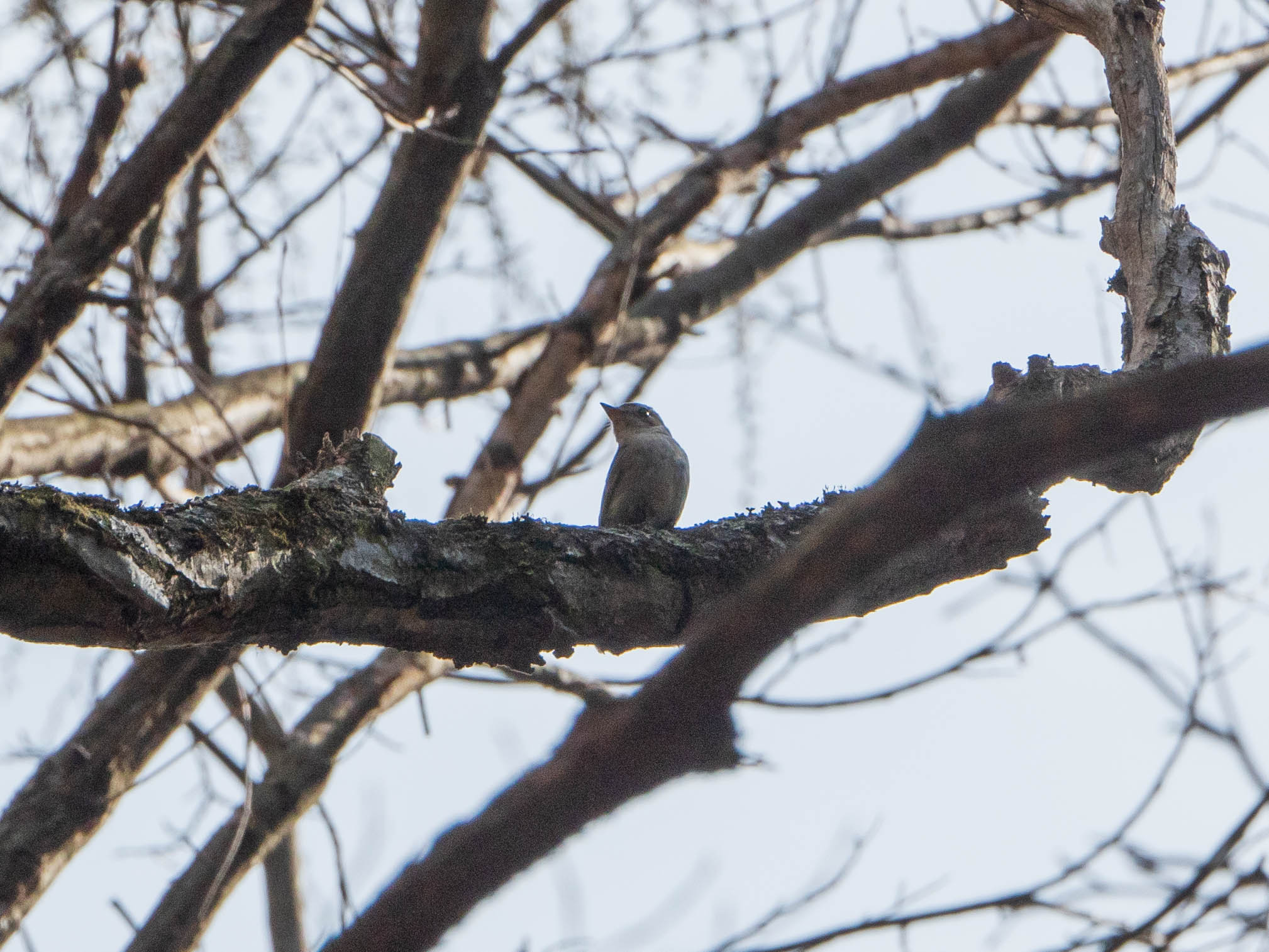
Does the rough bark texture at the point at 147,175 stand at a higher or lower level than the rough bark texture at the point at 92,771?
higher

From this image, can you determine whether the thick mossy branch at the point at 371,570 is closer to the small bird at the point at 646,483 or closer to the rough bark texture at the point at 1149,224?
the rough bark texture at the point at 1149,224

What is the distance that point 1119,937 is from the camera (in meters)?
2.26

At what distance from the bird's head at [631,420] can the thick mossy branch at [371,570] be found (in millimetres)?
3331

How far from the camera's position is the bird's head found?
6359 mm

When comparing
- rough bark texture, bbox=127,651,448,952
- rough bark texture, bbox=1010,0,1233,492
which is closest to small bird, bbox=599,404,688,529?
rough bark texture, bbox=127,651,448,952

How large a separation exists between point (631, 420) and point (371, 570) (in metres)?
4.17

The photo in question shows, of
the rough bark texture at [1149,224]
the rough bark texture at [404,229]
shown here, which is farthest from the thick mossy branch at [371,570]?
the rough bark texture at [404,229]

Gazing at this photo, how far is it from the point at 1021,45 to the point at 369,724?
4402mm

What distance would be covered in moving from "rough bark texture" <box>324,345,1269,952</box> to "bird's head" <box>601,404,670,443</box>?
537 centimetres

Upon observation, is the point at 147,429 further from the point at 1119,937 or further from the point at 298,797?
the point at 1119,937

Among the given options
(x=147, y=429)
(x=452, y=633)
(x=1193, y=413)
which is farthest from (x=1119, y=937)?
(x=147, y=429)

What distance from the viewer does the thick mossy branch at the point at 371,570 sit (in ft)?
6.41

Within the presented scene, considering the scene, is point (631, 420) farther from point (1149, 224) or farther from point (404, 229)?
point (1149, 224)

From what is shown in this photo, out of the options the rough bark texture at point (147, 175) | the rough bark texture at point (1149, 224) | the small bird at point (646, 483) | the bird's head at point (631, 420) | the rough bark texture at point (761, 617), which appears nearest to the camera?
the rough bark texture at point (761, 617)
